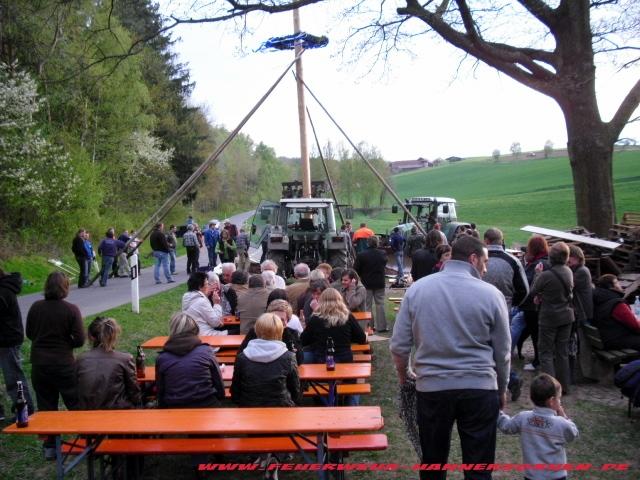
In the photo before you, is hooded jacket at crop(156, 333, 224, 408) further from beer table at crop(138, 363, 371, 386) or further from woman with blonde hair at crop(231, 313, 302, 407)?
beer table at crop(138, 363, 371, 386)

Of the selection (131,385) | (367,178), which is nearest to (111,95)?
(131,385)

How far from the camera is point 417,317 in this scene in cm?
344

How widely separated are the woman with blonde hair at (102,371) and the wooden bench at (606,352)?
17.2 feet

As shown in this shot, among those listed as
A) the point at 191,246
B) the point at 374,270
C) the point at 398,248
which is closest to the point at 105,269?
the point at 191,246

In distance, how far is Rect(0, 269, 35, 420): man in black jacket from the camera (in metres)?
5.68

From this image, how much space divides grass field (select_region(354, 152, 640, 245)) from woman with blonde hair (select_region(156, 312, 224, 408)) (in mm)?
25309

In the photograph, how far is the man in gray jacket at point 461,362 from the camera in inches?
129

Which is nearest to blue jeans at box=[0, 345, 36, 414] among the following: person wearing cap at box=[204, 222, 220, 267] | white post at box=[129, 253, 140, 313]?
white post at box=[129, 253, 140, 313]

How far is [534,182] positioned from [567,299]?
65.3 meters

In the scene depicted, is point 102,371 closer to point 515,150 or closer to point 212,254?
point 212,254

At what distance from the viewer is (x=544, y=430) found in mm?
3822

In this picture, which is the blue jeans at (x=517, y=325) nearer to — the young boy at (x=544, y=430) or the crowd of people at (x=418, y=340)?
the crowd of people at (x=418, y=340)

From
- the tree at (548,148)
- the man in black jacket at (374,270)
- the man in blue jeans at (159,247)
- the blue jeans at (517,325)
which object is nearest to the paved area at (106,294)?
the man in blue jeans at (159,247)

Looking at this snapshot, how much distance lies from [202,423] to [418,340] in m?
1.65
